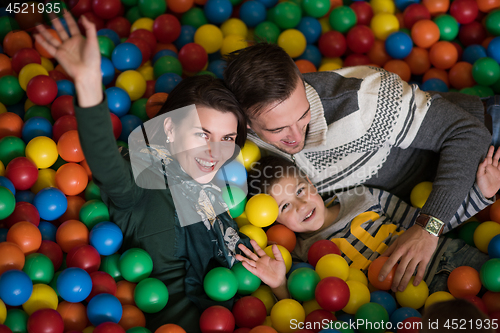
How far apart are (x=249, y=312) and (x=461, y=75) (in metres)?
1.88

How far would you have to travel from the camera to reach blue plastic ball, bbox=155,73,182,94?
2225mm

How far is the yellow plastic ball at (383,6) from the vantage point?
282cm

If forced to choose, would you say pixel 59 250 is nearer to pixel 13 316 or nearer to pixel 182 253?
pixel 13 316

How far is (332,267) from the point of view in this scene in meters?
1.63

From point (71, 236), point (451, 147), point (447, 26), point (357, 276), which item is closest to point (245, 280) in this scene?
point (357, 276)

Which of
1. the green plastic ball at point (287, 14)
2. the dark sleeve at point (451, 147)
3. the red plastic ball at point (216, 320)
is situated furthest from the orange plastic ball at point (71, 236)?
the green plastic ball at point (287, 14)

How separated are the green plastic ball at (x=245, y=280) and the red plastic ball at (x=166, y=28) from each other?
1515mm

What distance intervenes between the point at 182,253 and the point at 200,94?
603mm

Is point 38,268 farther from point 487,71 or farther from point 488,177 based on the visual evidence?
point 487,71

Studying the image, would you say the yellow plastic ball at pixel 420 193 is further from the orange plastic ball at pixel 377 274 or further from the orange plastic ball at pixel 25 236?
the orange plastic ball at pixel 25 236

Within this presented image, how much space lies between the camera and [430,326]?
0.99m

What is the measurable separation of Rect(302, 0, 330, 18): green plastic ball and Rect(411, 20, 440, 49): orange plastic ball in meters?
0.54

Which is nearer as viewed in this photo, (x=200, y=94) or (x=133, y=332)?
(x=133, y=332)

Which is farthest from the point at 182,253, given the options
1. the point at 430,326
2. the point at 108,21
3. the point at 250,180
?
the point at 108,21
